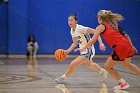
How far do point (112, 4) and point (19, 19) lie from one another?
521cm

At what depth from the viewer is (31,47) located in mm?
18766

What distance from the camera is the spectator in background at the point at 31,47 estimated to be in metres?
18.8

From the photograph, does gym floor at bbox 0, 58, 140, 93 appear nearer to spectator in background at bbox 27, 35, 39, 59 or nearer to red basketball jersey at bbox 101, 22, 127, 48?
red basketball jersey at bbox 101, 22, 127, 48

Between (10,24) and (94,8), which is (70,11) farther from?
(10,24)

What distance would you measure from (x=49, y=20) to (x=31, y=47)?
193cm

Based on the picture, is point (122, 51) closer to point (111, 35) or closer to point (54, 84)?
point (111, 35)

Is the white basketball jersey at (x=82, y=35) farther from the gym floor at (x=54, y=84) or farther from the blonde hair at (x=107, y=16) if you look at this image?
the blonde hair at (x=107, y=16)

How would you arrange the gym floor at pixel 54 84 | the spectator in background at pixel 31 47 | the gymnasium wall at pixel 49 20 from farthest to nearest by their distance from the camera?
the gymnasium wall at pixel 49 20 → the spectator in background at pixel 31 47 → the gym floor at pixel 54 84

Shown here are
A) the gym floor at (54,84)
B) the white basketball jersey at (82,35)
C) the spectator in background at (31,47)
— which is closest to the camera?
the gym floor at (54,84)

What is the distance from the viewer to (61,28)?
19828 mm

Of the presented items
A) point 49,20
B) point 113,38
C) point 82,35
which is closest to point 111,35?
point 113,38

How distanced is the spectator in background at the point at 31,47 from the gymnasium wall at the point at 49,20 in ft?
1.29

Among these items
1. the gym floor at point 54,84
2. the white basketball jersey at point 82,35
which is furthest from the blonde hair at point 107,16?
the gym floor at point 54,84

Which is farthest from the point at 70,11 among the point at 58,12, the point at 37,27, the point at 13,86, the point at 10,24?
the point at 13,86
